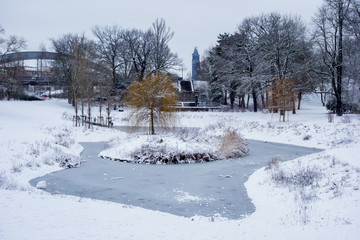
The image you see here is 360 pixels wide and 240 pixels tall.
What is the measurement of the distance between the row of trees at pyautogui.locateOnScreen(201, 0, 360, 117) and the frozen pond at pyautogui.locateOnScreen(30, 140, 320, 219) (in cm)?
1338

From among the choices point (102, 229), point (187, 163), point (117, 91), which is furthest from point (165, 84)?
point (117, 91)

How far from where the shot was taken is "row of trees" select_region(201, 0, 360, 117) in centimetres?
2877

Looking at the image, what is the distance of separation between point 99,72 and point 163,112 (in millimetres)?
17054

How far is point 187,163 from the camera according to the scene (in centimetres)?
1856

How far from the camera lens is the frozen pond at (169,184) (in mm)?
10305

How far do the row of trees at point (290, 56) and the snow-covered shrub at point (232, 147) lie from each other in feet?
37.0

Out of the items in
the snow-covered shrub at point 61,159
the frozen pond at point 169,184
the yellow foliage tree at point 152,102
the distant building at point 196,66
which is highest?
the distant building at point 196,66

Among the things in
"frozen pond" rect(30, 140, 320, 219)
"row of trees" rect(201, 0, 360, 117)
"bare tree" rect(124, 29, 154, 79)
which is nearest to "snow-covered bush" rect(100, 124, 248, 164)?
"frozen pond" rect(30, 140, 320, 219)

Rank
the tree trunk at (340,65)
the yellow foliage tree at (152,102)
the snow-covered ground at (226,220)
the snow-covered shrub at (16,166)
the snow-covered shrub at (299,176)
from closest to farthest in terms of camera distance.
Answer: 1. the snow-covered ground at (226,220)
2. the snow-covered shrub at (299,176)
3. the snow-covered shrub at (16,166)
4. the yellow foliage tree at (152,102)
5. the tree trunk at (340,65)

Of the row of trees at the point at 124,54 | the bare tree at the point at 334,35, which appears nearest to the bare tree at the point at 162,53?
the row of trees at the point at 124,54

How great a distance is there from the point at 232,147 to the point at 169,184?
316 inches

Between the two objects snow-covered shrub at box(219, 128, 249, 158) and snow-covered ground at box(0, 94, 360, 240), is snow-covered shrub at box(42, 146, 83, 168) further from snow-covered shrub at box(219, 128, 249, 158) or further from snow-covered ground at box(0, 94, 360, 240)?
snow-covered shrub at box(219, 128, 249, 158)

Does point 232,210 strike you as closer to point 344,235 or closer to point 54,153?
point 344,235

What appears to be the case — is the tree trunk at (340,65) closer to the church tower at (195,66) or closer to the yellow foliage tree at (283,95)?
the yellow foliage tree at (283,95)
